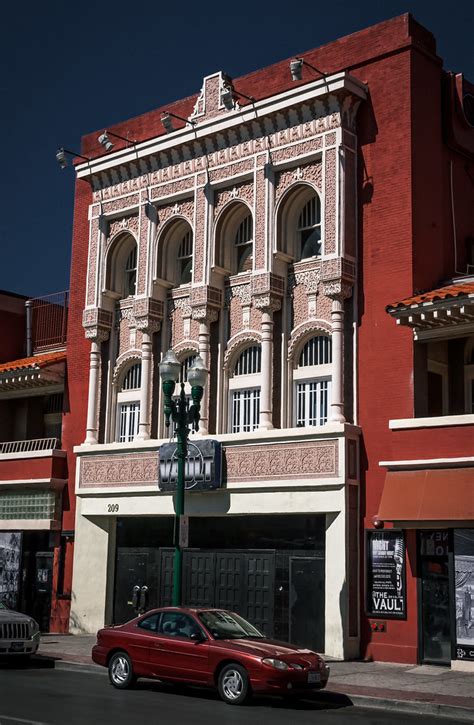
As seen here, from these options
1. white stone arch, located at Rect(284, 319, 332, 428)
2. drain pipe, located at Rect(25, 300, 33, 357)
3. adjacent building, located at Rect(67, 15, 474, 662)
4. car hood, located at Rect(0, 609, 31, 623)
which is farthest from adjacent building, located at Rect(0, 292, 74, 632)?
white stone arch, located at Rect(284, 319, 332, 428)

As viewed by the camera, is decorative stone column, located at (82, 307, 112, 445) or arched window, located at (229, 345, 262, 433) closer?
arched window, located at (229, 345, 262, 433)

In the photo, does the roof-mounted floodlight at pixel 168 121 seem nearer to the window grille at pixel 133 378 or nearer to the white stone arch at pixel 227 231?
the white stone arch at pixel 227 231

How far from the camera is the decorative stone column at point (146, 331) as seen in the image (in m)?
24.9

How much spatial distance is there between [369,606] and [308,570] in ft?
5.54

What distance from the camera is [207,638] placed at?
47.8 ft

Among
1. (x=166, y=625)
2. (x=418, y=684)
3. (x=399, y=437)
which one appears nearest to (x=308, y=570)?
(x=399, y=437)

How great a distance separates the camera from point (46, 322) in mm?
31844

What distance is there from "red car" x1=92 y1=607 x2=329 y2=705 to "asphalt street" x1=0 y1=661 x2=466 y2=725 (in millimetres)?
318

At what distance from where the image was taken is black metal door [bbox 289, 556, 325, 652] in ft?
68.1

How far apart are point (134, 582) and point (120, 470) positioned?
2.89 metres

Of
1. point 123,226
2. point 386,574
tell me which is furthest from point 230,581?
point 123,226

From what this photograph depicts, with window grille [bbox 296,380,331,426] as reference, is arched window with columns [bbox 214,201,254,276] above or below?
above

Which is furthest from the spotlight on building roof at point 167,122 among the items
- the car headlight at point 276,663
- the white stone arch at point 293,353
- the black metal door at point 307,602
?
the car headlight at point 276,663

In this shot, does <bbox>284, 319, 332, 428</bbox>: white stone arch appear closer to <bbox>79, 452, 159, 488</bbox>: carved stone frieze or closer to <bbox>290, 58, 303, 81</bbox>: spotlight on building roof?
<bbox>79, 452, 159, 488</bbox>: carved stone frieze
